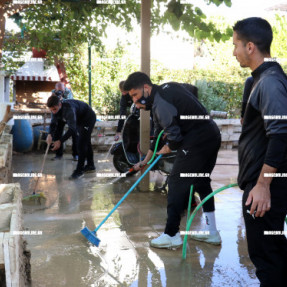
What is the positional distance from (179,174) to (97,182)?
359cm

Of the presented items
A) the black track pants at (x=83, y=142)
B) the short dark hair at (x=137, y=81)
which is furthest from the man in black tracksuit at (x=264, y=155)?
the black track pants at (x=83, y=142)

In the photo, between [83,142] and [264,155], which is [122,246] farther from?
[83,142]

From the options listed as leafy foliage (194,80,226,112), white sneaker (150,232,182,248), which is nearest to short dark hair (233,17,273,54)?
white sneaker (150,232,182,248)

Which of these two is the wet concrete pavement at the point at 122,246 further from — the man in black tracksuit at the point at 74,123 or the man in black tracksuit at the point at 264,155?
the man in black tracksuit at the point at 264,155

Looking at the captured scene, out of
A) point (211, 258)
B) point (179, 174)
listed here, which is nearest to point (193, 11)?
point (179, 174)

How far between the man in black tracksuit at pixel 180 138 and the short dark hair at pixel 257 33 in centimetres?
152

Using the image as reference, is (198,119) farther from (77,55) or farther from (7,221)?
(77,55)

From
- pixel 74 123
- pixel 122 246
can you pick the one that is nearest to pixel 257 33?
pixel 122 246

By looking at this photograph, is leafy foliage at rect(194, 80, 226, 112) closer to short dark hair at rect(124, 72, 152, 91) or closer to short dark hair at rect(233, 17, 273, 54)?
short dark hair at rect(124, 72, 152, 91)

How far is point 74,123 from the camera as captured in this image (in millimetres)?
7512

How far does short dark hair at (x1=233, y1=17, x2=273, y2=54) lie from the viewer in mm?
2531

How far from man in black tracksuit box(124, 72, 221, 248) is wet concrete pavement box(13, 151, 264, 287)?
14.5 inches

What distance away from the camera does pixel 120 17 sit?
8.44 meters

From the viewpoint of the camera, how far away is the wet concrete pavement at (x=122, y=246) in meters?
3.61
